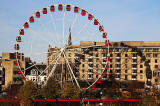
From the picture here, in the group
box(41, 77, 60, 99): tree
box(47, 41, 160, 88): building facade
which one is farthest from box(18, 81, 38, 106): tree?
box(47, 41, 160, 88): building facade

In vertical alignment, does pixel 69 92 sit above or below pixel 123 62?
below

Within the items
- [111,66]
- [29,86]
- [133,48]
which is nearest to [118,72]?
[111,66]

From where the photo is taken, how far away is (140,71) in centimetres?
10044

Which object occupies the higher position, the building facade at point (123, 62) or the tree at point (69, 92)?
the building facade at point (123, 62)

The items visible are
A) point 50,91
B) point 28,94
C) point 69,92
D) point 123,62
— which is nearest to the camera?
point 28,94

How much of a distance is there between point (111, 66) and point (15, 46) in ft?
152

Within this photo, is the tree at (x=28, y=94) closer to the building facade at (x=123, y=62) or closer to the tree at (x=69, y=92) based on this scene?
the tree at (x=69, y=92)

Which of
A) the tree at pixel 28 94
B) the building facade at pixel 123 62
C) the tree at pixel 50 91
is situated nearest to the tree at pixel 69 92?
the tree at pixel 50 91

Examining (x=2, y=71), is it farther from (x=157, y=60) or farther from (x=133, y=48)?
(x=157, y=60)

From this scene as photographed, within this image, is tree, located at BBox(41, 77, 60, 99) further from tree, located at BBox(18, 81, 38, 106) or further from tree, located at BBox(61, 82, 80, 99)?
tree, located at BBox(18, 81, 38, 106)

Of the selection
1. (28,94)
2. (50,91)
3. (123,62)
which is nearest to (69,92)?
(50,91)

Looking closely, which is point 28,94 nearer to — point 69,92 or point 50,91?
point 50,91

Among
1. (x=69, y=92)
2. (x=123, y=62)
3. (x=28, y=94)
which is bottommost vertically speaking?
(x=69, y=92)

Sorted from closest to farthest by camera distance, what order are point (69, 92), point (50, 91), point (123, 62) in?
point (50, 91) → point (69, 92) → point (123, 62)
